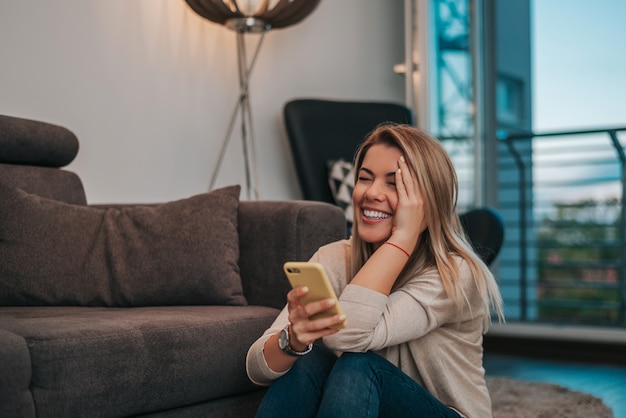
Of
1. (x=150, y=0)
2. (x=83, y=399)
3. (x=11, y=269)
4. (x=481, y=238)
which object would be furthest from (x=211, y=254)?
(x=150, y=0)

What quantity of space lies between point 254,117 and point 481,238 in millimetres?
1263

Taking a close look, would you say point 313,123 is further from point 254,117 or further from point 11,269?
point 11,269

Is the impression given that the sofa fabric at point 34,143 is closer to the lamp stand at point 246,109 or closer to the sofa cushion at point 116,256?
the sofa cushion at point 116,256

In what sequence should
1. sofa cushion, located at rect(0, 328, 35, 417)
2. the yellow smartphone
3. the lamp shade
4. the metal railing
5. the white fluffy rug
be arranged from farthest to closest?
the metal railing, the lamp shade, the white fluffy rug, sofa cushion, located at rect(0, 328, 35, 417), the yellow smartphone

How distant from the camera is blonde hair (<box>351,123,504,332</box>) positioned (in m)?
1.47

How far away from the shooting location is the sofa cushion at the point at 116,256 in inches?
76.8

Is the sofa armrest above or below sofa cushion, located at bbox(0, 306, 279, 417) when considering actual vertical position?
above

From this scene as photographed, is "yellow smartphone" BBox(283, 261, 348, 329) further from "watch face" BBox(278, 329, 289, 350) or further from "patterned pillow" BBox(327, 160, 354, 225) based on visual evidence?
"patterned pillow" BBox(327, 160, 354, 225)

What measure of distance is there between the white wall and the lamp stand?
50 mm

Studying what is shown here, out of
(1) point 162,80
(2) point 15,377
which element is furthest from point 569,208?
(2) point 15,377

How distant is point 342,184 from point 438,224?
1727 mm

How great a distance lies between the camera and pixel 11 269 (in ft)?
6.37

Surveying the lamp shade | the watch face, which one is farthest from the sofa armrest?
the lamp shade

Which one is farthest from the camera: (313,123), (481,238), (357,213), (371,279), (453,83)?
(453,83)
